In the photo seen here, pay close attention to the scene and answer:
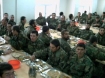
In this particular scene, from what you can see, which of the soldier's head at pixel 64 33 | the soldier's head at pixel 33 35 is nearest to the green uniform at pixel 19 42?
the soldier's head at pixel 33 35

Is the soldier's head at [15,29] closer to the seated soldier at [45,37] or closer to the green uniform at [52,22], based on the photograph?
the seated soldier at [45,37]

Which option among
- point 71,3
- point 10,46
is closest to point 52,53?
point 10,46

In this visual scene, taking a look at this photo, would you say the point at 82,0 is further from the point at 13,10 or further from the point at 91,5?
the point at 13,10

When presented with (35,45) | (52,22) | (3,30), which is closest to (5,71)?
(35,45)

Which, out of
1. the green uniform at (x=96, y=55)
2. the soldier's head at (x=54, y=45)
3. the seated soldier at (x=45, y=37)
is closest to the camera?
the soldier's head at (x=54, y=45)

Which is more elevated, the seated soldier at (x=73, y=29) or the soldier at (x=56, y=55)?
the seated soldier at (x=73, y=29)

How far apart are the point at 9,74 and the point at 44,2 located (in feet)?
27.0

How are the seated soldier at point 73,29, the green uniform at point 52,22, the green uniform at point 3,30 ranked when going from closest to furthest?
the green uniform at point 3,30, the seated soldier at point 73,29, the green uniform at point 52,22

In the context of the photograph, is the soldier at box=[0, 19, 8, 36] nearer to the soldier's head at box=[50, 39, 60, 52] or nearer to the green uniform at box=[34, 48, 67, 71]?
the green uniform at box=[34, 48, 67, 71]

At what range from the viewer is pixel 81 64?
3.52 m

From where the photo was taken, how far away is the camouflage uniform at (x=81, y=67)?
3.43 metres

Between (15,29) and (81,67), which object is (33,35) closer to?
(15,29)

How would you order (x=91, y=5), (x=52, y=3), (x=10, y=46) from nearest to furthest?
(x=10, y=46), (x=52, y=3), (x=91, y=5)

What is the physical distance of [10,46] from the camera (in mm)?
4672
